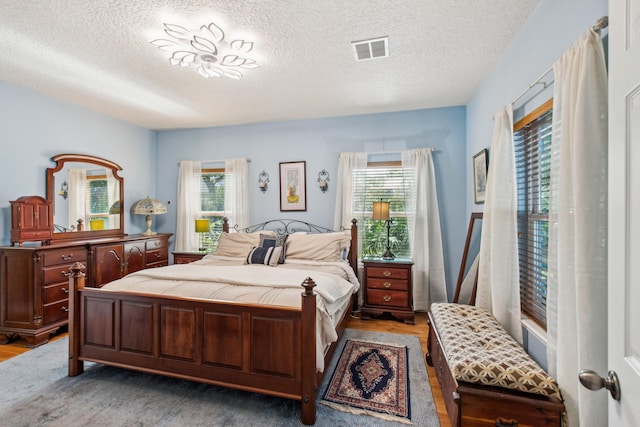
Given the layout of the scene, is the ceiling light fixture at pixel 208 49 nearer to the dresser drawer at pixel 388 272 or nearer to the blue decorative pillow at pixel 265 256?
the blue decorative pillow at pixel 265 256

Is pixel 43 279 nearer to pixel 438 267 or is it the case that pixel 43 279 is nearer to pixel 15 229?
pixel 15 229

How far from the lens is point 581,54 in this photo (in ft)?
4.27

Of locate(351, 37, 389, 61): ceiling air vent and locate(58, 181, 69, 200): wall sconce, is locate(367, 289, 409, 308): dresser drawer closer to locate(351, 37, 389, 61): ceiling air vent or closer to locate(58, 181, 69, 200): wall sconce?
locate(351, 37, 389, 61): ceiling air vent

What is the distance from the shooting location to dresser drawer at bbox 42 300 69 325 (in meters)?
3.00

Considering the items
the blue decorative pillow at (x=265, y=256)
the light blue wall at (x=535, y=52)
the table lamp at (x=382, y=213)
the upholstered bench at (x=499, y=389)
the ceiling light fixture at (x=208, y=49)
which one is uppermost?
→ the ceiling light fixture at (x=208, y=49)

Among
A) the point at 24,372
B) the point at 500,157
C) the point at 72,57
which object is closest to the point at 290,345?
A: the point at 500,157

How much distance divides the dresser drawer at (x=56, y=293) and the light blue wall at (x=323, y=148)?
1787 mm

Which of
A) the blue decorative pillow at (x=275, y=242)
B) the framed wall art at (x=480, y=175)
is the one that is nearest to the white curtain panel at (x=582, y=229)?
the framed wall art at (x=480, y=175)

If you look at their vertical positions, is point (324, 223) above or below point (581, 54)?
below

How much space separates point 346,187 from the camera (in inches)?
160

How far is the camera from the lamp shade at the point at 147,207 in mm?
4324

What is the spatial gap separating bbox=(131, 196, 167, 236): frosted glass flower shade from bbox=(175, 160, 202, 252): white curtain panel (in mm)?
293

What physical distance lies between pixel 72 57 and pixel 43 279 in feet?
7.16
